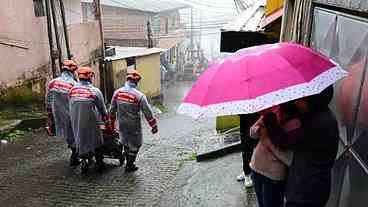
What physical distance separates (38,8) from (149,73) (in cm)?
858

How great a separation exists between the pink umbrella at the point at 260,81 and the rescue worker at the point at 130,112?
3.59 meters

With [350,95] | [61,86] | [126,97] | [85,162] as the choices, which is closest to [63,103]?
[61,86]

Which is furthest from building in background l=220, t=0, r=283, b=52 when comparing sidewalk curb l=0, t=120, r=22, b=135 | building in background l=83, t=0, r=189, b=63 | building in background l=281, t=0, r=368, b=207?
building in background l=83, t=0, r=189, b=63

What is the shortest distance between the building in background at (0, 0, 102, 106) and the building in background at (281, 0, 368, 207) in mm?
9002

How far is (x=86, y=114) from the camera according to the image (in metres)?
6.21

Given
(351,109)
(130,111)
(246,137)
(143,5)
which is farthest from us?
(143,5)

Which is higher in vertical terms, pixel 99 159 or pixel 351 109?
pixel 351 109

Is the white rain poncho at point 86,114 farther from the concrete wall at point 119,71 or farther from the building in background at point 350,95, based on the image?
the concrete wall at point 119,71

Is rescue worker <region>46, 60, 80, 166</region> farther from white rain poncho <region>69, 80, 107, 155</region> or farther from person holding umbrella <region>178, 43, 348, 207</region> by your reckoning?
person holding umbrella <region>178, 43, 348, 207</region>

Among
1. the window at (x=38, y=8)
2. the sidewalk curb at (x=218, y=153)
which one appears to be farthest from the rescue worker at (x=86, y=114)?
the window at (x=38, y=8)

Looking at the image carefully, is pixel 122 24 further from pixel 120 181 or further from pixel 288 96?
pixel 288 96

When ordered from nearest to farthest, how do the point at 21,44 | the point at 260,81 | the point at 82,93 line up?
the point at 260,81, the point at 82,93, the point at 21,44

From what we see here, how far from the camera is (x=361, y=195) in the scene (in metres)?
2.92

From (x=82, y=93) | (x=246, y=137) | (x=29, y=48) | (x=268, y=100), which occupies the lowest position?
(x=246, y=137)
